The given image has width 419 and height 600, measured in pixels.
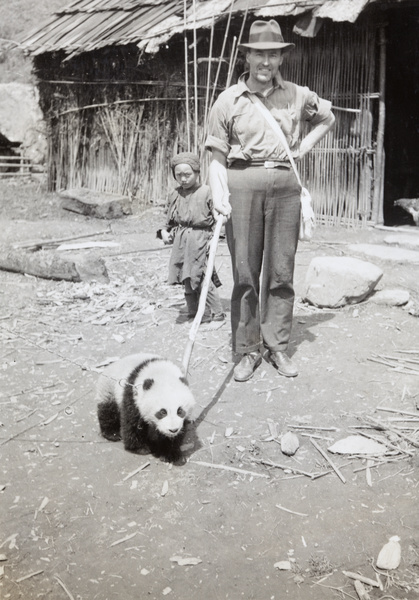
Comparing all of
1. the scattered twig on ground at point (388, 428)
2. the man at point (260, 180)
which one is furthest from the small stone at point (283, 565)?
the man at point (260, 180)

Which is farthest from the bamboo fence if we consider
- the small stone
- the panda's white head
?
the small stone

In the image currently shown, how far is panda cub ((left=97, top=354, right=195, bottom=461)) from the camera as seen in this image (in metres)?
3.51

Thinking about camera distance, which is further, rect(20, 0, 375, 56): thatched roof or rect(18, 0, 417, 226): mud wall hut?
rect(18, 0, 417, 226): mud wall hut

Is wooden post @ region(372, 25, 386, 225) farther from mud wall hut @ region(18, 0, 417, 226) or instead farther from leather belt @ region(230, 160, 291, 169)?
leather belt @ region(230, 160, 291, 169)

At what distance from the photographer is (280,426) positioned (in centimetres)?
413

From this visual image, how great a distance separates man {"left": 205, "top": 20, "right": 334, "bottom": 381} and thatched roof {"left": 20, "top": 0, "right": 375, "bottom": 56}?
4821 millimetres

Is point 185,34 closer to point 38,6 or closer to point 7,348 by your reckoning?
point 7,348

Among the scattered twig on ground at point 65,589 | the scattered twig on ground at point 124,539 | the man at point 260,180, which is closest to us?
the scattered twig on ground at point 65,589

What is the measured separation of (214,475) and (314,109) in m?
2.58

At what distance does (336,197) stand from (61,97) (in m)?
7.01

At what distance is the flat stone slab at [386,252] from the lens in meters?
8.09

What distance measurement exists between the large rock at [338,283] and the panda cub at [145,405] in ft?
8.61

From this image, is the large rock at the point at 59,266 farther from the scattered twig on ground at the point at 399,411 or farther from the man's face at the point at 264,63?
the scattered twig on ground at the point at 399,411

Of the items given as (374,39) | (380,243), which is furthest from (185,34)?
(380,243)
